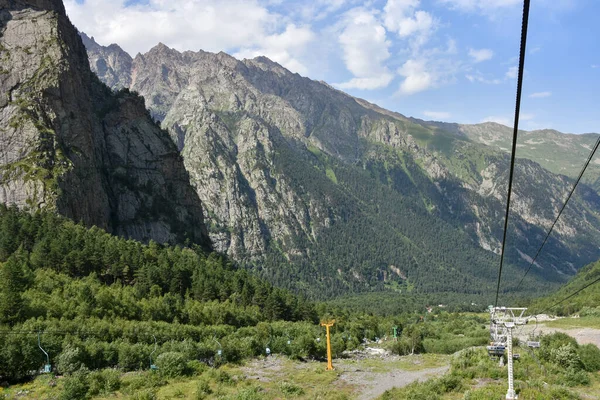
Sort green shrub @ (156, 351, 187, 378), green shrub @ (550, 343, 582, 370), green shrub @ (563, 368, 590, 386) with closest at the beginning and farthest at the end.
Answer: green shrub @ (563, 368, 590, 386), green shrub @ (156, 351, 187, 378), green shrub @ (550, 343, 582, 370)

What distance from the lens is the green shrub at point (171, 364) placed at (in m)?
55.5

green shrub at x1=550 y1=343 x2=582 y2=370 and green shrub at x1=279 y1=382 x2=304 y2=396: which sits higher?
green shrub at x1=279 y1=382 x2=304 y2=396

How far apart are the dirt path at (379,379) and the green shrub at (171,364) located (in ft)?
71.6

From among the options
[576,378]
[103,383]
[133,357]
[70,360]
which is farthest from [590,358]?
[70,360]

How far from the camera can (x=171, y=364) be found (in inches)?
2216

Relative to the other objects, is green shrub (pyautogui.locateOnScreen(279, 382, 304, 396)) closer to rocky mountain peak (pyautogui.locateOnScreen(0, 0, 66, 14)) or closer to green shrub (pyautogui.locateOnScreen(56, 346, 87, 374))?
green shrub (pyautogui.locateOnScreen(56, 346, 87, 374))

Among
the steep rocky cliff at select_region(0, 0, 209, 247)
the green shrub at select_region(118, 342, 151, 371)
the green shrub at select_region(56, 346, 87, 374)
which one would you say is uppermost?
the steep rocky cliff at select_region(0, 0, 209, 247)

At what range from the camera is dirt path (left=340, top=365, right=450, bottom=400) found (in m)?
52.9

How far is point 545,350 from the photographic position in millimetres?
66188

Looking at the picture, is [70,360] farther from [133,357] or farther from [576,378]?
[576,378]

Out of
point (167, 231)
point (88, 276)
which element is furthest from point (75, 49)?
point (88, 276)

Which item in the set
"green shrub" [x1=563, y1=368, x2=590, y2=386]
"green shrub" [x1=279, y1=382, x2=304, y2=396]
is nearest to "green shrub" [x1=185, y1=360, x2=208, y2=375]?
"green shrub" [x1=279, y1=382, x2=304, y2=396]

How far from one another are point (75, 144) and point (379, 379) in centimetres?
11093

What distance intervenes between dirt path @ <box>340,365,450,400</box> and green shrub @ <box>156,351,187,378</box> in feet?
71.6
